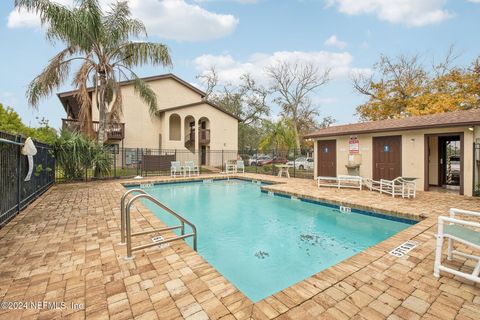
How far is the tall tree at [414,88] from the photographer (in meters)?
17.3

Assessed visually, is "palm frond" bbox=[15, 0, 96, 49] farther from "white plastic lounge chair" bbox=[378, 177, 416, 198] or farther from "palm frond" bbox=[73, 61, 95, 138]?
"white plastic lounge chair" bbox=[378, 177, 416, 198]

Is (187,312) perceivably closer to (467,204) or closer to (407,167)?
(467,204)

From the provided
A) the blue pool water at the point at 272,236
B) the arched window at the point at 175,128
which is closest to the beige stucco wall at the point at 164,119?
the arched window at the point at 175,128

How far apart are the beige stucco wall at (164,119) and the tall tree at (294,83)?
10.5m

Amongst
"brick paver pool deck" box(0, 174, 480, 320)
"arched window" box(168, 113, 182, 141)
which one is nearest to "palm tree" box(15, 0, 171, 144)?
"brick paver pool deck" box(0, 174, 480, 320)

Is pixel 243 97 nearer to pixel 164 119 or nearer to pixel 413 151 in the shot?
pixel 164 119

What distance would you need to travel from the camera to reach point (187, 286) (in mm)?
2457

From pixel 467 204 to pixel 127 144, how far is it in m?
19.3

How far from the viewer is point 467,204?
20.4ft

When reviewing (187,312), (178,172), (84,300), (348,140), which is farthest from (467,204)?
(178,172)

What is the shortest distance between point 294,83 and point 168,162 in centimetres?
2112

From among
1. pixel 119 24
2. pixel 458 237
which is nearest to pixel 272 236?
pixel 458 237

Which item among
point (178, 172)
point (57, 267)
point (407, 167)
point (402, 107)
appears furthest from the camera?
point (402, 107)

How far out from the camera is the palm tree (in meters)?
8.93
